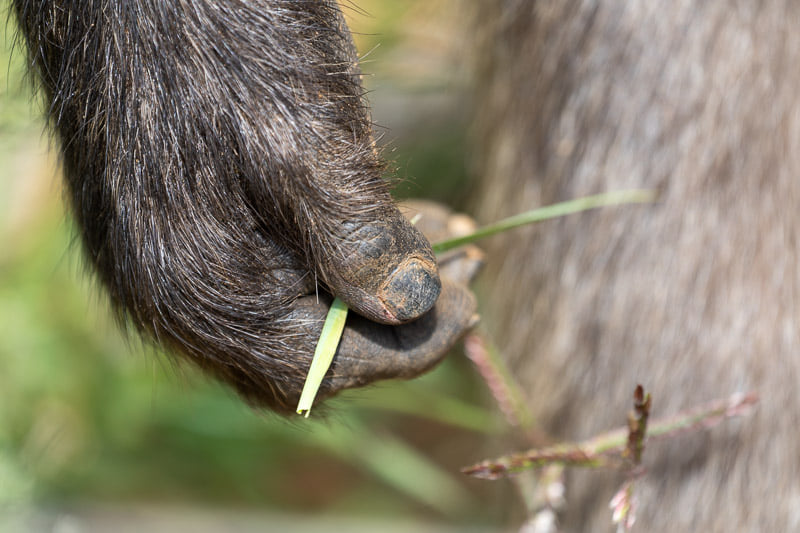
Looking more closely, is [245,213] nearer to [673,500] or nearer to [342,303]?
[342,303]

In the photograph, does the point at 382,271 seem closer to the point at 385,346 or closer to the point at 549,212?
the point at 385,346

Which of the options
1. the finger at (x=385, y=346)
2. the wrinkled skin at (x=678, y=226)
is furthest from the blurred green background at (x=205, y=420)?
the finger at (x=385, y=346)

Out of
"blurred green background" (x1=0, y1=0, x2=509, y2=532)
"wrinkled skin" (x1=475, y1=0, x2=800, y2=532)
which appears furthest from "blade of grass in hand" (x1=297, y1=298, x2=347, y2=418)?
"blurred green background" (x1=0, y1=0, x2=509, y2=532)

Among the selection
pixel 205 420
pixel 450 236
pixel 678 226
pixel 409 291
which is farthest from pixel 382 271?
pixel 205 420

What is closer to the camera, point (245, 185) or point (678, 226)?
point (245, 185)

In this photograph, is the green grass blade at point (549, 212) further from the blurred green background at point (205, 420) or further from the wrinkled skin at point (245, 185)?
the blurred green background at point (205, 420)

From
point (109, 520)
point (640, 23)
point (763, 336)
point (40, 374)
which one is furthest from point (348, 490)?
point (640, 23)
